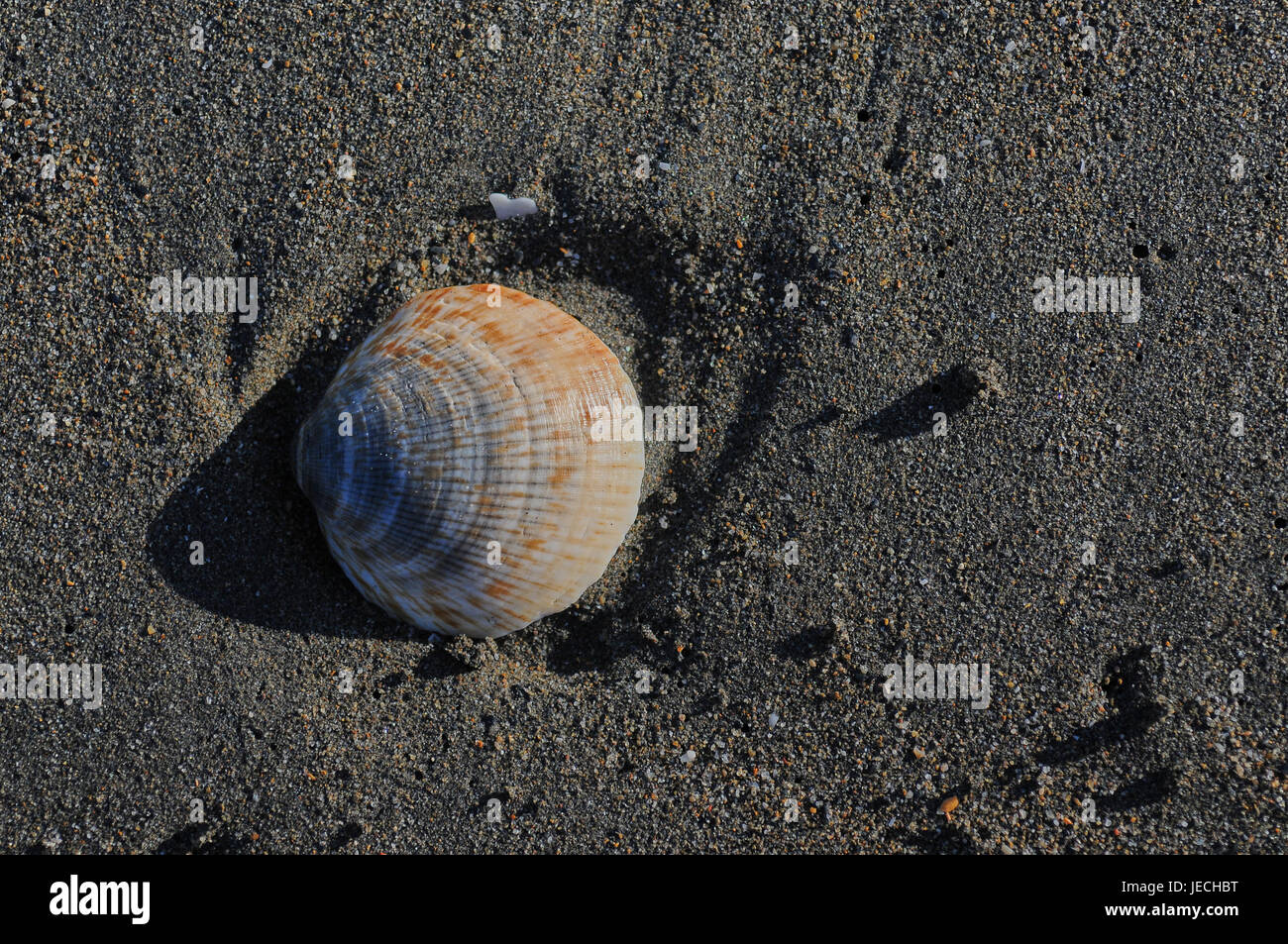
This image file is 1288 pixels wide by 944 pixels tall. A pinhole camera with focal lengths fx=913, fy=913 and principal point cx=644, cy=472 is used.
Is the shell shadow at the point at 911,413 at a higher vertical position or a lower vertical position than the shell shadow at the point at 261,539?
higher

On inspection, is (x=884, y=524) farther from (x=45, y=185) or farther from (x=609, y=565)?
(x=45, y=185)

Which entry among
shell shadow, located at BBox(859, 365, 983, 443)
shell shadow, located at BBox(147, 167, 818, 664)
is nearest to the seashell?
shell shadow, located at BBox(147, 167, 818, 664)

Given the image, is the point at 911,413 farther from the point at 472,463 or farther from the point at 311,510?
the point at 311,510

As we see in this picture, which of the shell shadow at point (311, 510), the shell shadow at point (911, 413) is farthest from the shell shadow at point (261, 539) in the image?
the shell shadow at point (911, 413)

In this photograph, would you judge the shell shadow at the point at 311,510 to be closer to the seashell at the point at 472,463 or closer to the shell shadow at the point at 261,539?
the shell shadow at the point at 261,539

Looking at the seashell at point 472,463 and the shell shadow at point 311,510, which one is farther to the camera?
the shell shadow at point 311,510

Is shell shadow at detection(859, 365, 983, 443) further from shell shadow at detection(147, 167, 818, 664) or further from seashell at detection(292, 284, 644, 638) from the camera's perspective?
seashell at detection(292, 284, 644, 638)

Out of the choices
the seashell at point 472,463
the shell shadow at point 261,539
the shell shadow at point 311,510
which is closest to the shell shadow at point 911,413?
the shell shadow at point 311,510

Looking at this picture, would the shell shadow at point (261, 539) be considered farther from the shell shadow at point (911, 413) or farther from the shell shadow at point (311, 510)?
the shell shadow at point (911, 413)
